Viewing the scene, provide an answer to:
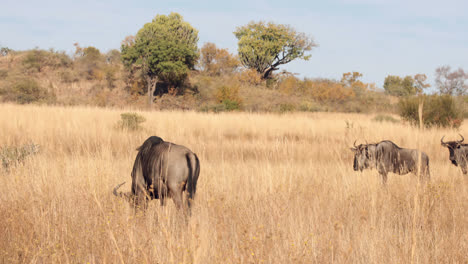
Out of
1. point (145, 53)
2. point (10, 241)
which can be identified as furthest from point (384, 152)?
point (145, 53)

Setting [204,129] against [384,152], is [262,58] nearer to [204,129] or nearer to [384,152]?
[204,129]

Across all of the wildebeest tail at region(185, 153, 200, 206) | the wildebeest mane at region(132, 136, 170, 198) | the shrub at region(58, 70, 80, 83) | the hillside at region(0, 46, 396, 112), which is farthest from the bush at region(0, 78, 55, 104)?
the wildebeest tail at region(185, 153, 200, 206)

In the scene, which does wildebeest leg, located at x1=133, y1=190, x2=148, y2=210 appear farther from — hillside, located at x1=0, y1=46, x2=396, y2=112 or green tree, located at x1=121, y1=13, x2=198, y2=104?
green tree, located at x1=121, y1=13, x2=198, y2=104

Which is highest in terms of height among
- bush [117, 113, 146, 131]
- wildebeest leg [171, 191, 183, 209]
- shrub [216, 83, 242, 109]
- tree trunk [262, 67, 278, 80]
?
tree trunk [262, 67, 278, 80]

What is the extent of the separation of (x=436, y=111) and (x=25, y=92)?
29.9 metres

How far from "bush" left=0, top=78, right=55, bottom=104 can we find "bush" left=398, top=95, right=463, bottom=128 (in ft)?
85.2

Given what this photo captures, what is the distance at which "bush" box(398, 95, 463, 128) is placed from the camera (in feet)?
58.7

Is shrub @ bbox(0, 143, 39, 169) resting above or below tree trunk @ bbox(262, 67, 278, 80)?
below

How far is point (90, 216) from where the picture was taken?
13.4 feet

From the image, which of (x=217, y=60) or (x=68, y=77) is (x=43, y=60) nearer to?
(x=68, y=77)

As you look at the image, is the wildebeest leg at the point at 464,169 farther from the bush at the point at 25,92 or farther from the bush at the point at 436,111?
the bush at the point at 25,92

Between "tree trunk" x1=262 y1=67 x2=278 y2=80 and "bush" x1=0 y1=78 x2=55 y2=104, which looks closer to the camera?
"bush" x1=0 y1=78 x2=55 y2=104

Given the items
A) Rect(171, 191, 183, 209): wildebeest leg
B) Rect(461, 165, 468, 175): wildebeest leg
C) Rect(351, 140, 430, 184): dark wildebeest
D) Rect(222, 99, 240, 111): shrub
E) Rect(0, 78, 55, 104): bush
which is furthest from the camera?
Rect(0, 78, 55, 104): bush

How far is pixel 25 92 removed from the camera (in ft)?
104
